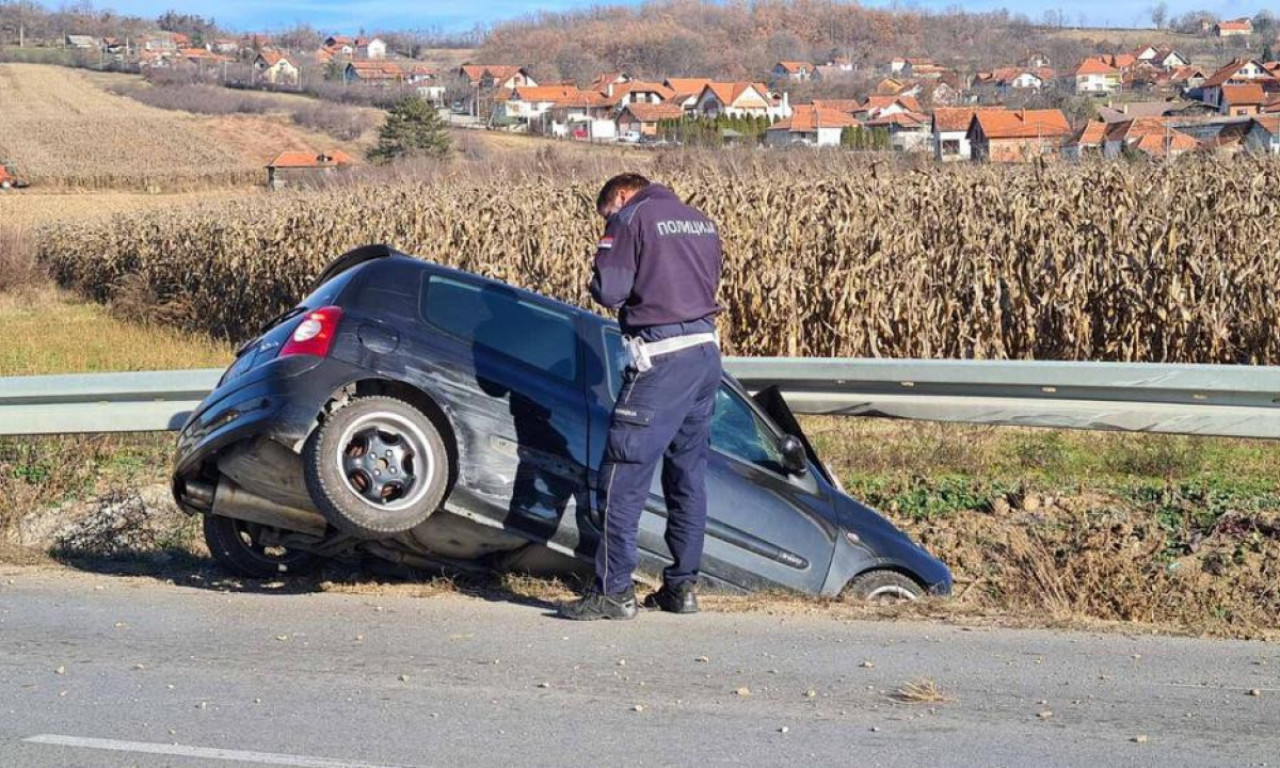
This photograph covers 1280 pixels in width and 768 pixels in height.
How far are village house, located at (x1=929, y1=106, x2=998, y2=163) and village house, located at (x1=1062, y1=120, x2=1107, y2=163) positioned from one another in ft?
4.13

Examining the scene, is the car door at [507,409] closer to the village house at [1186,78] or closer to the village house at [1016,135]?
the village house at [1016,135]

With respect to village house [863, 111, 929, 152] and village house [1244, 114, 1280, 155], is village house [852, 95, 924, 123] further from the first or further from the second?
village house [1244, 114, 1280, 155]

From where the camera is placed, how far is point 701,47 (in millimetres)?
129250

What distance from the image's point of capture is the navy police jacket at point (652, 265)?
21.1 feet

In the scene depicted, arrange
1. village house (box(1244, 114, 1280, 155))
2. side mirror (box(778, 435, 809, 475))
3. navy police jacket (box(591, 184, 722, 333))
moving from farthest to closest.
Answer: village house (box(1244, 114, 1280, 155)) < side mirror (box(778, 435, 809, 475)) < navy police jacket (box(591, 184, 722, 333))

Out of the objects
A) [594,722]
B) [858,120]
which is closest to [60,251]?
[858,120]

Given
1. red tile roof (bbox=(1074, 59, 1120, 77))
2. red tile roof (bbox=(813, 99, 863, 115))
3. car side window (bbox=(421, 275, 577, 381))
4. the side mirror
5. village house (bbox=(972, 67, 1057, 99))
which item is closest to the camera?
car side window (bbox=(421, 275, 577, 381))

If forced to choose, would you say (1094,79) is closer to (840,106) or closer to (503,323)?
(840,106)

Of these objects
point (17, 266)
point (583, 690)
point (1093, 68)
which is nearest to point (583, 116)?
point (1093, 68)

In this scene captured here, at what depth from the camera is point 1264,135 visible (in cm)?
2136

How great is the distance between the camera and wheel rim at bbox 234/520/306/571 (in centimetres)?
762

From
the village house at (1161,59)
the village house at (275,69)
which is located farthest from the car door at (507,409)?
the village house at (275,69)

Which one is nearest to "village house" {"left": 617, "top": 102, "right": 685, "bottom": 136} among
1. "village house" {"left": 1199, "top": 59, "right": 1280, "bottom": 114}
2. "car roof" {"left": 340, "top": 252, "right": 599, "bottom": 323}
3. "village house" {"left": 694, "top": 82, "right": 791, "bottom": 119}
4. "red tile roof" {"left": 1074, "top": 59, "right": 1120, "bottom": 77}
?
"village house" {"left": 694, "top": 82, "right": 791, "bottom": 119}

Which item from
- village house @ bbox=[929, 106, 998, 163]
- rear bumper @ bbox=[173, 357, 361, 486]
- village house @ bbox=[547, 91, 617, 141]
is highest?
village house @ bbox=[929, 106, 998, 163]
